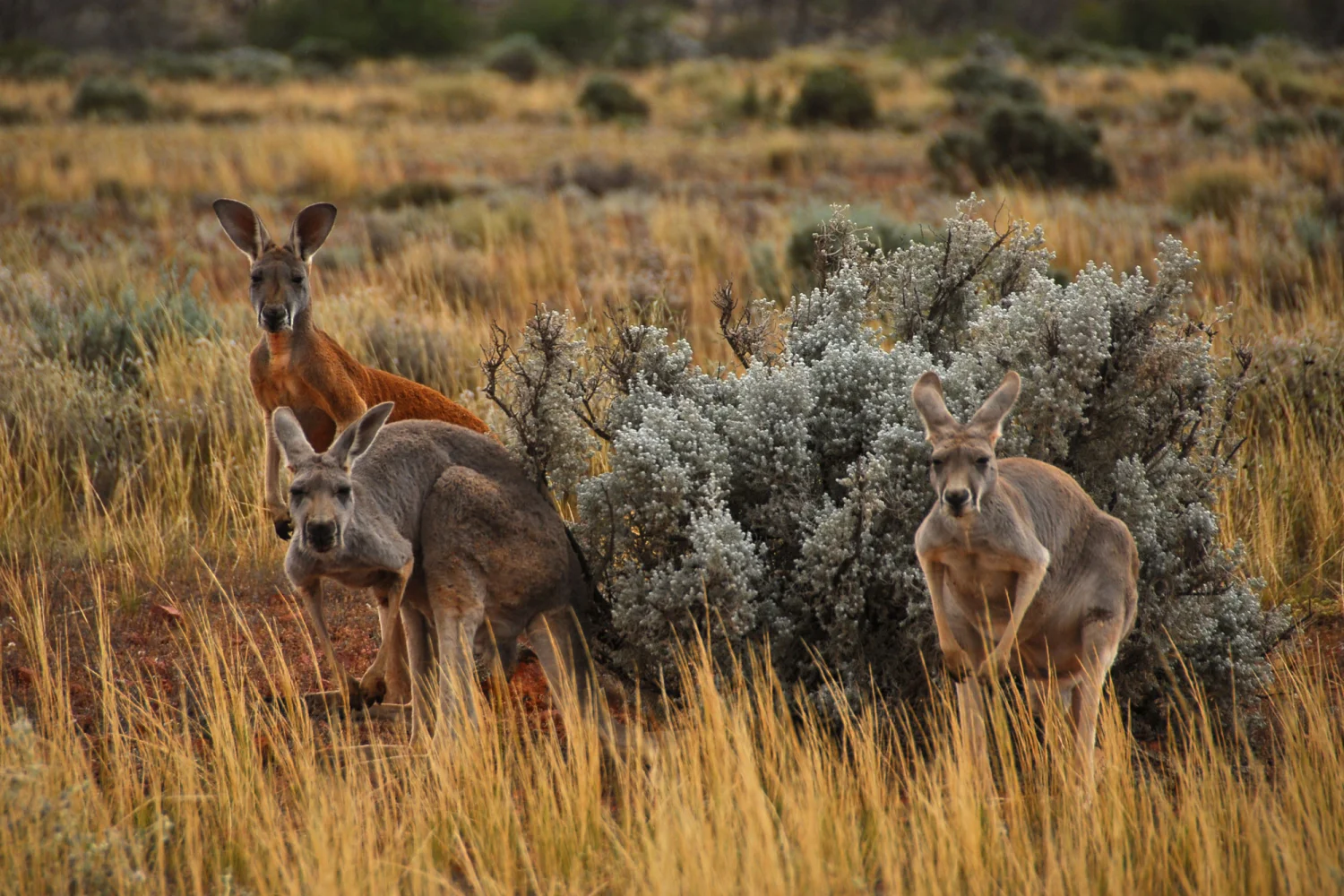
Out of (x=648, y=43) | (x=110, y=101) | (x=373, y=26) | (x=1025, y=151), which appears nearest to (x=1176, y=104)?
(x=1025, y=151)

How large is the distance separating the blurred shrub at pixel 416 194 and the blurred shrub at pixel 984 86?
42.3 ft

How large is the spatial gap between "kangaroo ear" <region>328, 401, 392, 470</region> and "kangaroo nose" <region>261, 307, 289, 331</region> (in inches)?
37.9

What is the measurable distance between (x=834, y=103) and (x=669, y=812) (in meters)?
25.6

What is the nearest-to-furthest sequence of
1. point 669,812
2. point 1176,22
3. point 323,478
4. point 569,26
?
point 669,812 → point 323,478 → point 1176,22 → point 569,26

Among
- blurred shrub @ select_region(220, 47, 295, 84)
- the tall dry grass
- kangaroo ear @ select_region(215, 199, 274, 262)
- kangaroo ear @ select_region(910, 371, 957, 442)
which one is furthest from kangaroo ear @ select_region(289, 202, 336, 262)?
blurred shrub @ select_region(220, 47, 295, 84)

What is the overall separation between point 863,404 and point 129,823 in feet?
9.71

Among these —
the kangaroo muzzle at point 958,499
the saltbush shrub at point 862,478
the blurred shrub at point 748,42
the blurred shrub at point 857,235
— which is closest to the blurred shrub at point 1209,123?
the blurred shrub at point 857,235

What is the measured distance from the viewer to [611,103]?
30.1m

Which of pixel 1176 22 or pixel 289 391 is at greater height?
pixel 1176 22

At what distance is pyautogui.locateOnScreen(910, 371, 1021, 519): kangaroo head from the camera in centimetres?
395

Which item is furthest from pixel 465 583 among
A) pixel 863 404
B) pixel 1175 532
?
pixel 1175 532

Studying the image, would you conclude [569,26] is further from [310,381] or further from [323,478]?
[323,478]

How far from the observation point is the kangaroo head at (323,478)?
4.23 m

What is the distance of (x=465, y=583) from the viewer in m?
4.73
